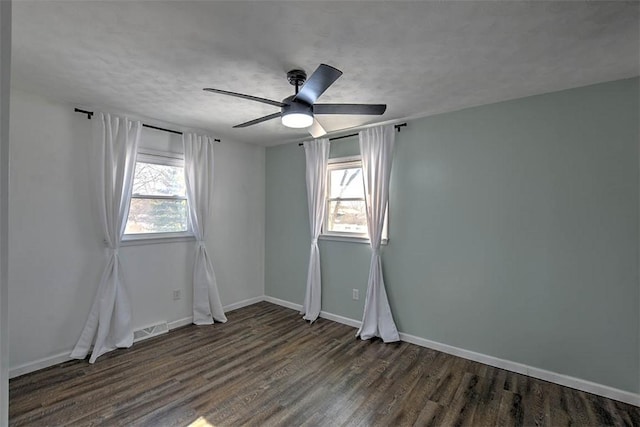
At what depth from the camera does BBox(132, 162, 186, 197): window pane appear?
132 inches

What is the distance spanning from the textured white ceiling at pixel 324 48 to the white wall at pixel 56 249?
413 millimetres

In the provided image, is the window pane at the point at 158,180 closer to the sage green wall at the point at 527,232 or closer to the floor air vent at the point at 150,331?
the floor air vent at the point at 150,331

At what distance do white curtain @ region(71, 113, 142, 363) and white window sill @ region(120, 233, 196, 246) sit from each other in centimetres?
14

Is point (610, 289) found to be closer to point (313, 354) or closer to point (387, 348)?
point (387, 348)

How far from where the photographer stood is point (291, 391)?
2379 mm

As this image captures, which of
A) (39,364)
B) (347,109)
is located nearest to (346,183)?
(347,109)

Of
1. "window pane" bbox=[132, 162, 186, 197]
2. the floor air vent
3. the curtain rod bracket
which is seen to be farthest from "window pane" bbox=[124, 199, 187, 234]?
the floor air vent

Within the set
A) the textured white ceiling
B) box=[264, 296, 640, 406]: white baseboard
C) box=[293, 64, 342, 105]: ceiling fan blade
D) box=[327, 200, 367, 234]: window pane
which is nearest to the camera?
the textured white ceiling

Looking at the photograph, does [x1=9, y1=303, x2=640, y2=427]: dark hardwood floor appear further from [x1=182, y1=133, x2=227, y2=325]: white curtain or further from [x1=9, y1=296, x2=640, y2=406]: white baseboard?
[x1=182, y1=133, x2=227, y2=325]: white curtain

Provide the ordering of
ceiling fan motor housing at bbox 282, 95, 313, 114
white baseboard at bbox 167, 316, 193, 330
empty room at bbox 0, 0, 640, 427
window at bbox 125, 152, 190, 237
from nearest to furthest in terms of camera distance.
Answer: empty room at bbox 0, 0, 640, 427, ceiling fan motor housing at bbox 282, 95, 313, 114, window at bbox 125, 152, 190, 237, white baseboard at bbox 167, 316, 193, 330

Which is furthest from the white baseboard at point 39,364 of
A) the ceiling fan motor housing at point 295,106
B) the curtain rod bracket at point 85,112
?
the ceiling fan motor housing at point 295,106

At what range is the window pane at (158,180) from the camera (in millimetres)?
3351

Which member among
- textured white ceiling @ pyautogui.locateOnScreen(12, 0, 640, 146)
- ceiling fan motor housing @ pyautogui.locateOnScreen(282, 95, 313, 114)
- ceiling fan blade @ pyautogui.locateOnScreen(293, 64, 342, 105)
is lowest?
ceiling fan motor housing @ pyautogui.locateOnScreen(282, 95, 313, 114)

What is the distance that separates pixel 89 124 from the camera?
9.66ft
